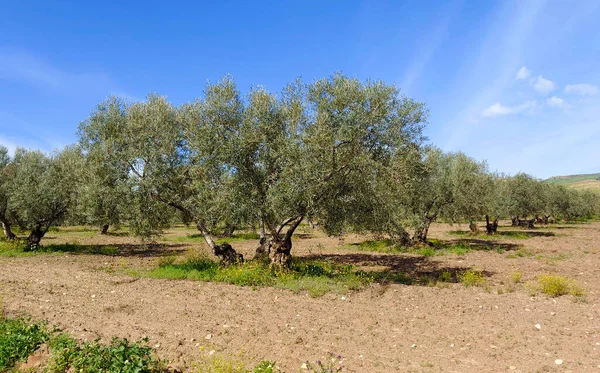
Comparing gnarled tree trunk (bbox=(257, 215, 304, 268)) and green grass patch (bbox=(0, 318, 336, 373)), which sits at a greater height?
gnarled tree trunk (bbox=(257, 215, 304, 268))

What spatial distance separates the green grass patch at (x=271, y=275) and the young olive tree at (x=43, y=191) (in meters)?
12.7

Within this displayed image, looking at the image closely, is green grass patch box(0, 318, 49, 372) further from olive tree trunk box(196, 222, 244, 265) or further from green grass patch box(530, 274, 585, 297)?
green grass patch box(530, 274, 585, 297)

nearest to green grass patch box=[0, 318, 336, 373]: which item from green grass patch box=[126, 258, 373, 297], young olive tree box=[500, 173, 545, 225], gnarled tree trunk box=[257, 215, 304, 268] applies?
green grass patch box=[126, 258, 373, 297]

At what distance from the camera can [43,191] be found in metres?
27.7

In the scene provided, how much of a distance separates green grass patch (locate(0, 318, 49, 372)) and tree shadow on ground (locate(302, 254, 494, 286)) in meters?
14.9

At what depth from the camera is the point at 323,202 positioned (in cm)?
1886

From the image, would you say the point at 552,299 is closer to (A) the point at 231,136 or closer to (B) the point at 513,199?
(A) the point at 231,136

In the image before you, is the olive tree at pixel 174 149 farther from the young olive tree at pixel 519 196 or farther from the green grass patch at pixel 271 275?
the young olive tree at pixel 519 196

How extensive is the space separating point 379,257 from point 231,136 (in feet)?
57.6

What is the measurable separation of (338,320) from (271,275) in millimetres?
7223

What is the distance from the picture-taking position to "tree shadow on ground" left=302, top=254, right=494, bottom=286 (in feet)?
63.2

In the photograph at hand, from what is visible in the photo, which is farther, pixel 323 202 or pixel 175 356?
pixel 323 202

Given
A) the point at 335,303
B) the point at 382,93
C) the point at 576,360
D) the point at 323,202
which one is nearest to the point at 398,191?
the point at 323,202

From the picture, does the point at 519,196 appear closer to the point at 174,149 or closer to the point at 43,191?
A: the point at 174,149
